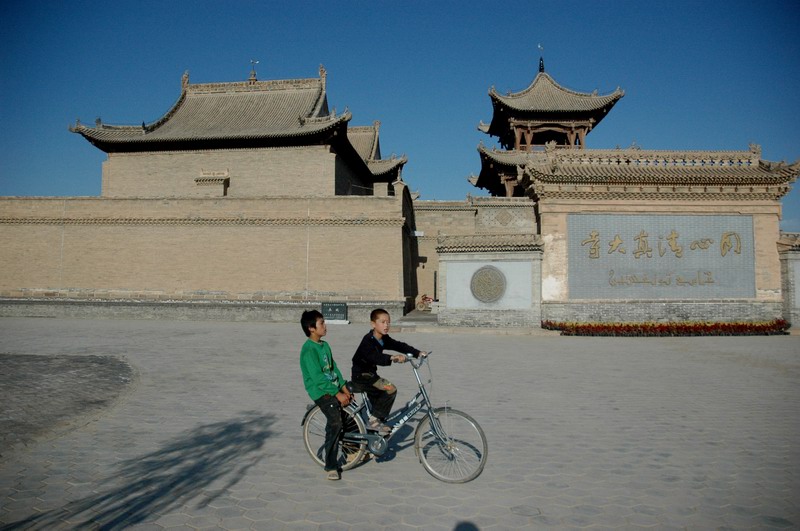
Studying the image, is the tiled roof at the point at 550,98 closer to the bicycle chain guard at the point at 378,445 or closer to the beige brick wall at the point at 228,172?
the beige brick wall at the point at 228,172

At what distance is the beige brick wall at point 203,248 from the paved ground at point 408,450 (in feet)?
34.8

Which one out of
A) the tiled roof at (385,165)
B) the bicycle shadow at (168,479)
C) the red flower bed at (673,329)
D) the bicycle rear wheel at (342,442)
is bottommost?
the bicycle shadow at (168,479)

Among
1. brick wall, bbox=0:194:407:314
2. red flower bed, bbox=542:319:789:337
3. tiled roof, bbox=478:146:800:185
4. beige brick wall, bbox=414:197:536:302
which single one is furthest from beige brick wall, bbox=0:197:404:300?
red flower bed, bbox=542:319:789:337

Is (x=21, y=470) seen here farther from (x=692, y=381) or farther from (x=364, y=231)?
(x=364, y=231)

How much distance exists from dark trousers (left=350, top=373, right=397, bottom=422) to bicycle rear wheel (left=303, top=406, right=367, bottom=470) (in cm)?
18

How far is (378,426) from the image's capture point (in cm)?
429

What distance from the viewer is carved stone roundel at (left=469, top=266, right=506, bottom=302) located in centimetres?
1661

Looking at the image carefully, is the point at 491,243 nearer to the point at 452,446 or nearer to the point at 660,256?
the point at 660,256

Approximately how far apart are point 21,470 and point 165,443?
→ 111 cm

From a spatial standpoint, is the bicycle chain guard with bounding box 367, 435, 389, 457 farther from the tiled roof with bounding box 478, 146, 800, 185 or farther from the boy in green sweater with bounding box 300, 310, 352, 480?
the tiled roof with bounding box 478, 146, 800, 185

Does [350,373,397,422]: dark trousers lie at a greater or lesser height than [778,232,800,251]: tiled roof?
lesser

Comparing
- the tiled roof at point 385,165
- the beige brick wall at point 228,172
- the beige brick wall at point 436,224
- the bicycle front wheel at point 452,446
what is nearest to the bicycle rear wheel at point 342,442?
the bicycle front wheel at point 452,446

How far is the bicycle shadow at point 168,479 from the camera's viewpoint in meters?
3.35

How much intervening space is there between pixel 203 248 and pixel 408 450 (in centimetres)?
1812
